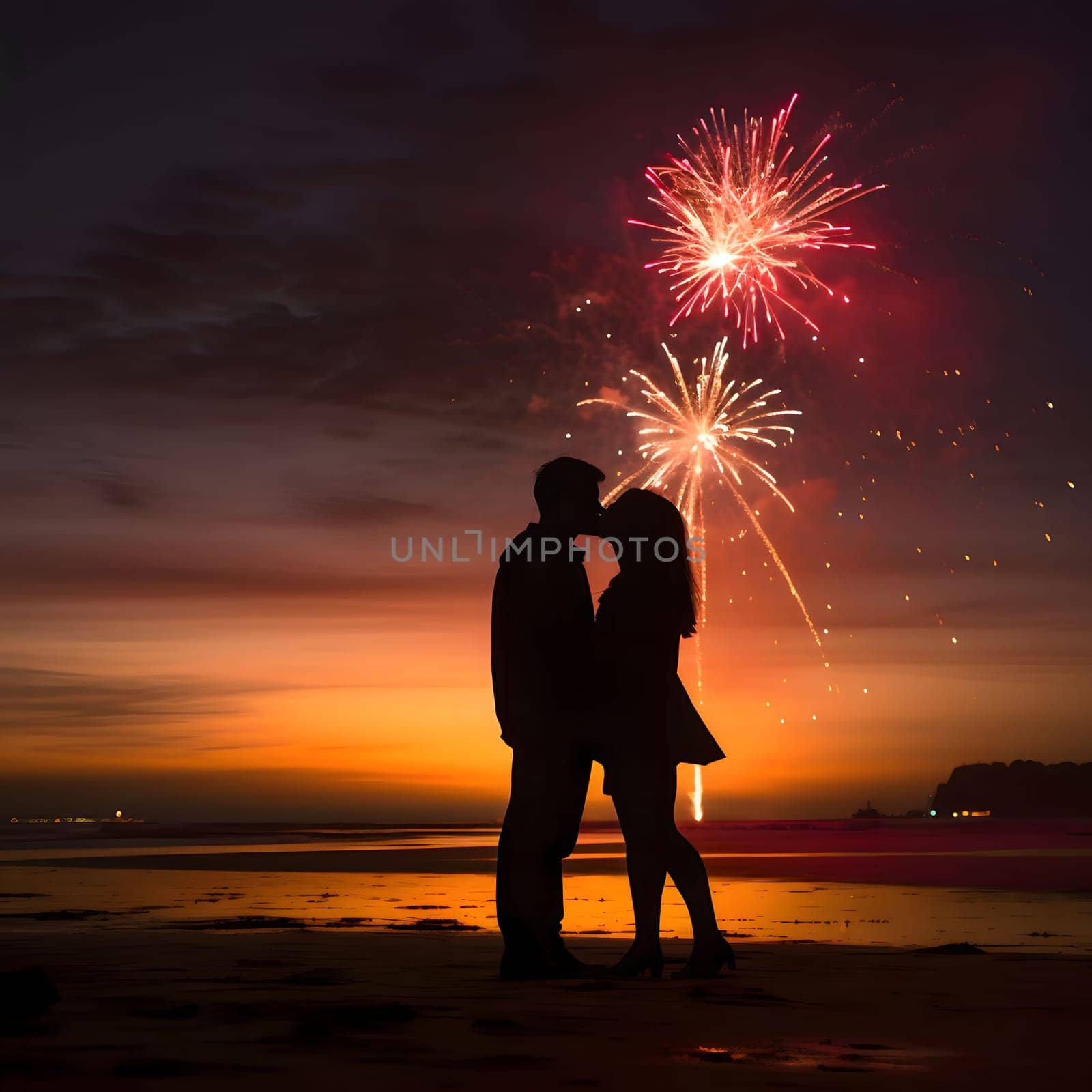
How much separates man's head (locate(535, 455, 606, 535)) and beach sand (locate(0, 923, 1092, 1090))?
322cm

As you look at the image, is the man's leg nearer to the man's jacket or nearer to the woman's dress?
the man's jacket

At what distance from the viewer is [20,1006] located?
22.3ft

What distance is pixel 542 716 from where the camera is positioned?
30.6 ft

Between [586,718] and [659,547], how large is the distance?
1394mm

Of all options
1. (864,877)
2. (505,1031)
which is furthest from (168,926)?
(864,877)

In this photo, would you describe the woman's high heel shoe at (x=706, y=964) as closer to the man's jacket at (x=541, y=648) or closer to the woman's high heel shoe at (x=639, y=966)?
the woman's high heel shoe at (x=639, y=966)

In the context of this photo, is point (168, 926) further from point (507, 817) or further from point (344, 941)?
point (507, 817)

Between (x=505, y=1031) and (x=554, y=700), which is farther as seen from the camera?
(x=554, y=700)

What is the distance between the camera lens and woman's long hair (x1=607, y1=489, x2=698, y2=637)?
9711mm

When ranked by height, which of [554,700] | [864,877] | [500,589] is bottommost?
[864,877]

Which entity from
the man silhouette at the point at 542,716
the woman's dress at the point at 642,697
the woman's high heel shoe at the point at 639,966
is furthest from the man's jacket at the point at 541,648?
the woman's high heel shoe at the point at 639,966

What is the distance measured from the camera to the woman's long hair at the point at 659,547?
971cm

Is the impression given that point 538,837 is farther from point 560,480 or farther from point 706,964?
point 560,480

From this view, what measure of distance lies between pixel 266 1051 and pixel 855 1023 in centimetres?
301
